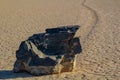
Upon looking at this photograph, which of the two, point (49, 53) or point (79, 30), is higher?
point (49, 53)

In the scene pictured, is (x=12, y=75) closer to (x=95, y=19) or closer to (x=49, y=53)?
(x=49, y=53)

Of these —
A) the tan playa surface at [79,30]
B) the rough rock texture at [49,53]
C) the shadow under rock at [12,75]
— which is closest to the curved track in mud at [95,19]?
the tan playa surface at [79,30]

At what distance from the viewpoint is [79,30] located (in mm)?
13695

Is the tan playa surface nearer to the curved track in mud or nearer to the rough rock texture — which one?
the curved track in mud

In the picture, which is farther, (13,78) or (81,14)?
(81,14)

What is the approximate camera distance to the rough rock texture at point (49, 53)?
295 inches

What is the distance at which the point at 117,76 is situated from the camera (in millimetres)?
7645

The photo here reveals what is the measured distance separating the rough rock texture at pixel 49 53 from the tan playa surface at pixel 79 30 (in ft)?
0.51

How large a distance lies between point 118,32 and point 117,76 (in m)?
5.30

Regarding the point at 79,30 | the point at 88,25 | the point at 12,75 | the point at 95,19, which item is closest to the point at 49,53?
the point at 12,75

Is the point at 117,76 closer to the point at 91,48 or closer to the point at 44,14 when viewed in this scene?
the point at 91,48

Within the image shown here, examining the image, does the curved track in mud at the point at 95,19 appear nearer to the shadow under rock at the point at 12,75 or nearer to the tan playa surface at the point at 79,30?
the tan playa surface at the point at 79,30

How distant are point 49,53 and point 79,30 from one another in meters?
6.00

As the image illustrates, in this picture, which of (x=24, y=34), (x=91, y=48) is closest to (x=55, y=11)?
(x=24, y=34)
